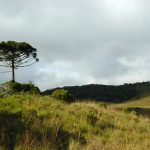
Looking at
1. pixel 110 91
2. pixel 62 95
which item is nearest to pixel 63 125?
pixel 62 95

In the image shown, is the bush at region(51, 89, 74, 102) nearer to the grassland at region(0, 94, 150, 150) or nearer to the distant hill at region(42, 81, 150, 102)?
the grassland at region(0, 94, 150, 150)

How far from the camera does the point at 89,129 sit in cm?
1402

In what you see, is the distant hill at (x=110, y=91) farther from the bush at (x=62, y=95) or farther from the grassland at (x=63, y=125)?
the grassland at (x=63, y=125)

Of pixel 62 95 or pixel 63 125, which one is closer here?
pixel 63 125

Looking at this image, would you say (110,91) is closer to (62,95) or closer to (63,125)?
(62,95)

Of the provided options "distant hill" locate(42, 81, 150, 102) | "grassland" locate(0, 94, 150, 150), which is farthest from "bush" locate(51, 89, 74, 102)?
"distant hill" locate(42, 81, 150, 102)

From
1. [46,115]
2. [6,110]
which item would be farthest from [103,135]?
[6,110]

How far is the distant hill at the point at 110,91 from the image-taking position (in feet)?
278

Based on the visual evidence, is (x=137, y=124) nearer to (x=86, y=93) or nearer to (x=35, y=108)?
(x=35, y=108)

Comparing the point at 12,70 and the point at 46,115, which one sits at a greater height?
the point at 12,70

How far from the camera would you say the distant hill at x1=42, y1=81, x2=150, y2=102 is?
278ft

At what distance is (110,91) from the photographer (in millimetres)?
91312

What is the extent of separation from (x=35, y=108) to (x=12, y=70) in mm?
29017

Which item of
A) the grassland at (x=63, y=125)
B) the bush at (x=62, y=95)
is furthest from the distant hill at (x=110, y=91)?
the grassland at (x=63, y=125)
